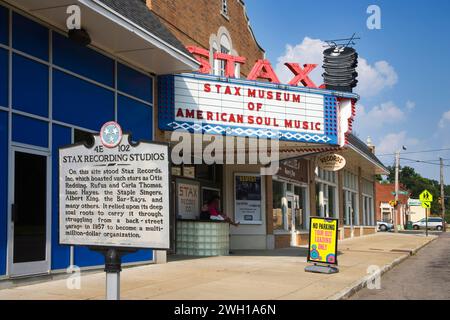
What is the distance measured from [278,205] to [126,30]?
12.0m

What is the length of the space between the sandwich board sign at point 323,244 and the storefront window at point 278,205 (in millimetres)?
8004

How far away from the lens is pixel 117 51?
40.9 feet

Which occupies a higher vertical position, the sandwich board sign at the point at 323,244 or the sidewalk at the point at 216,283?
the sandwich board sign at the point at 323,244

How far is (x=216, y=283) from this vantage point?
10.4 metres

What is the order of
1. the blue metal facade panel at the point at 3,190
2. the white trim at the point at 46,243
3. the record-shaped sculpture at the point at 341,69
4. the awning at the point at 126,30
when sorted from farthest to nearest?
the record-shaped sculpture at the point at 341,69
the awning at the point at 126,30
the white trim at the point at 46,243
the blue metal facade panel at the point at 3,190

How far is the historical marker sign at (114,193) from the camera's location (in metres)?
5.59

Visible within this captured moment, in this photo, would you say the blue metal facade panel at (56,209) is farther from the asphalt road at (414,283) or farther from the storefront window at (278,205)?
the storefront window at (278,205)

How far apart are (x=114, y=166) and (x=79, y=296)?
357 centimetres

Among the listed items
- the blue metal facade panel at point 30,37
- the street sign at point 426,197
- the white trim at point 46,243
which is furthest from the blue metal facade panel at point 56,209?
the street sign at point 426,197

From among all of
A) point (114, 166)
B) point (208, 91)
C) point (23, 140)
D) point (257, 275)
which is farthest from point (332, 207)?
point (114, 166)

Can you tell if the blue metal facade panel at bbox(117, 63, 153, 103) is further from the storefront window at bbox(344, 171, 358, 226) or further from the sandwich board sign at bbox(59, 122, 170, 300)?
the storefront window at bbox(344, 171, 358, 226)

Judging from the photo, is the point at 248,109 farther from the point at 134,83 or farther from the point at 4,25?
the point at 4,25

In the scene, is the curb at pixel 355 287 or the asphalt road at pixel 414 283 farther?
the asphalt road at pixel 414 283
